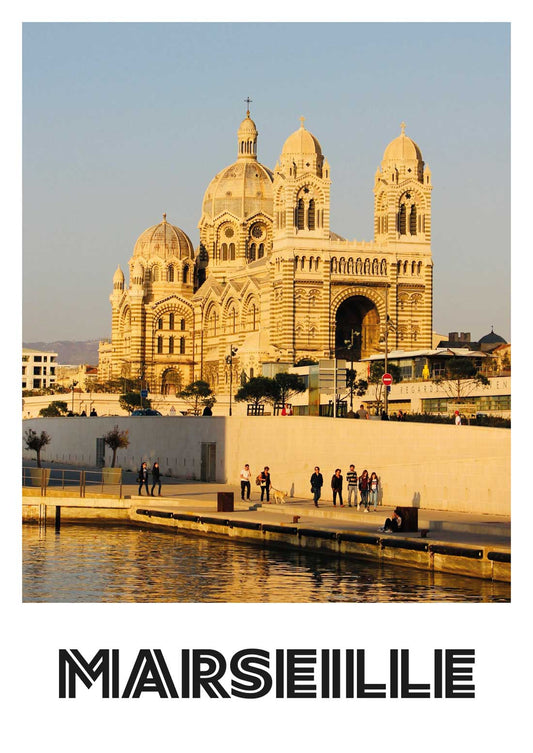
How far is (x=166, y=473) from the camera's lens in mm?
49219

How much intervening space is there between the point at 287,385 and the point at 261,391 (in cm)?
158

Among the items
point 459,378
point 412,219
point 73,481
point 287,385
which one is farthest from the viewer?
point 412,219

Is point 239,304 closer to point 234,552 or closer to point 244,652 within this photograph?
point 234,552

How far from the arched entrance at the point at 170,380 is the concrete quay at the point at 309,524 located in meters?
80.3

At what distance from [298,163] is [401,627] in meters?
83.2

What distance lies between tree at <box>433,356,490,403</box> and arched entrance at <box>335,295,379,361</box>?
31360 mm

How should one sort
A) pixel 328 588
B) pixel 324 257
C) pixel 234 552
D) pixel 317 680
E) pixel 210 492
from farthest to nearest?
pixel 324 257
pixel 210 492
pixel 234 552
pixel 328 588
pixel 317 680

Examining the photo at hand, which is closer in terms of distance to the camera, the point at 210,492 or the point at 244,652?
the point at 244,652

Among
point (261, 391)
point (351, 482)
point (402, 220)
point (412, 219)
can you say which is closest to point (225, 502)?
point (351, 482)

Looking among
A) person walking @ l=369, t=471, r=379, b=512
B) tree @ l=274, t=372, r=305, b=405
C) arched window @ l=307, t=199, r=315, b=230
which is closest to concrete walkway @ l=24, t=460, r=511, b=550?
person walking @ l=369, t=471, r=379, b=512

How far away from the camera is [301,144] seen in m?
98.6

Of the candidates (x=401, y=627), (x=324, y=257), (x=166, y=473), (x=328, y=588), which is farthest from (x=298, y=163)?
(x=401, y=627)

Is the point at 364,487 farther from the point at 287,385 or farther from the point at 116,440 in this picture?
the point at 287,385

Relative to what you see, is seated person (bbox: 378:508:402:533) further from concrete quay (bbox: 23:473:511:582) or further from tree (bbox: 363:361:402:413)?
tree (bbox: 363:361:402:413)
